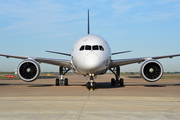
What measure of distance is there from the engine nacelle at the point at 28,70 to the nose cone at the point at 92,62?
4558 mm

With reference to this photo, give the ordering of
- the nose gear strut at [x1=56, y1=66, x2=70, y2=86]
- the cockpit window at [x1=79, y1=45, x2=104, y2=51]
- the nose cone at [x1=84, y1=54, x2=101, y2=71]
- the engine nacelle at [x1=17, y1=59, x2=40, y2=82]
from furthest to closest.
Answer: the nose gear strut at [x1=56, y1=66, x2=70, y2=86] < the engine nacelle at [x1=17, y1=59, x2=40, y2=82] < the cockpit window at [x1=79, y1=45, x2=104, y2=51] < the nose cone at [x1=84, y1=54, x2=101, y2=71]

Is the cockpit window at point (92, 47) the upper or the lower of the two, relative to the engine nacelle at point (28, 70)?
upper

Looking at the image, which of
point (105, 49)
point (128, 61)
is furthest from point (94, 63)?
point (128, 61)

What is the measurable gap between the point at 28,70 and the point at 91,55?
553cm

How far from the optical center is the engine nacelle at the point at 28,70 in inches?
668

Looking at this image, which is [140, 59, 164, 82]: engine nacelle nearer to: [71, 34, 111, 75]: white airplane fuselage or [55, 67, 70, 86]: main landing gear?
[71, 34, 111, 75]: white airplane fuselage

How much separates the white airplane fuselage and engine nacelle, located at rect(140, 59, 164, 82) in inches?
121

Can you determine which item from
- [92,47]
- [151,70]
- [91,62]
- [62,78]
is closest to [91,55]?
[91,62]

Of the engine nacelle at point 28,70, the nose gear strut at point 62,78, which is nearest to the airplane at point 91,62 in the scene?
the engine nacelle at point 28,70

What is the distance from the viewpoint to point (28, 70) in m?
17.2

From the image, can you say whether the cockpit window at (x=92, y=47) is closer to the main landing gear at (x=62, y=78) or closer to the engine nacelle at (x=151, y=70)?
the engine nacelle at (x=151, y=70)

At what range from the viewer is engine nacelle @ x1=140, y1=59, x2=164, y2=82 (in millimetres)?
16816

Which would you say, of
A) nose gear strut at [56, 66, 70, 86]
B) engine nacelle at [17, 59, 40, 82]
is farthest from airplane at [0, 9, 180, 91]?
nose gear strut at [56, 66, 70, 86]
